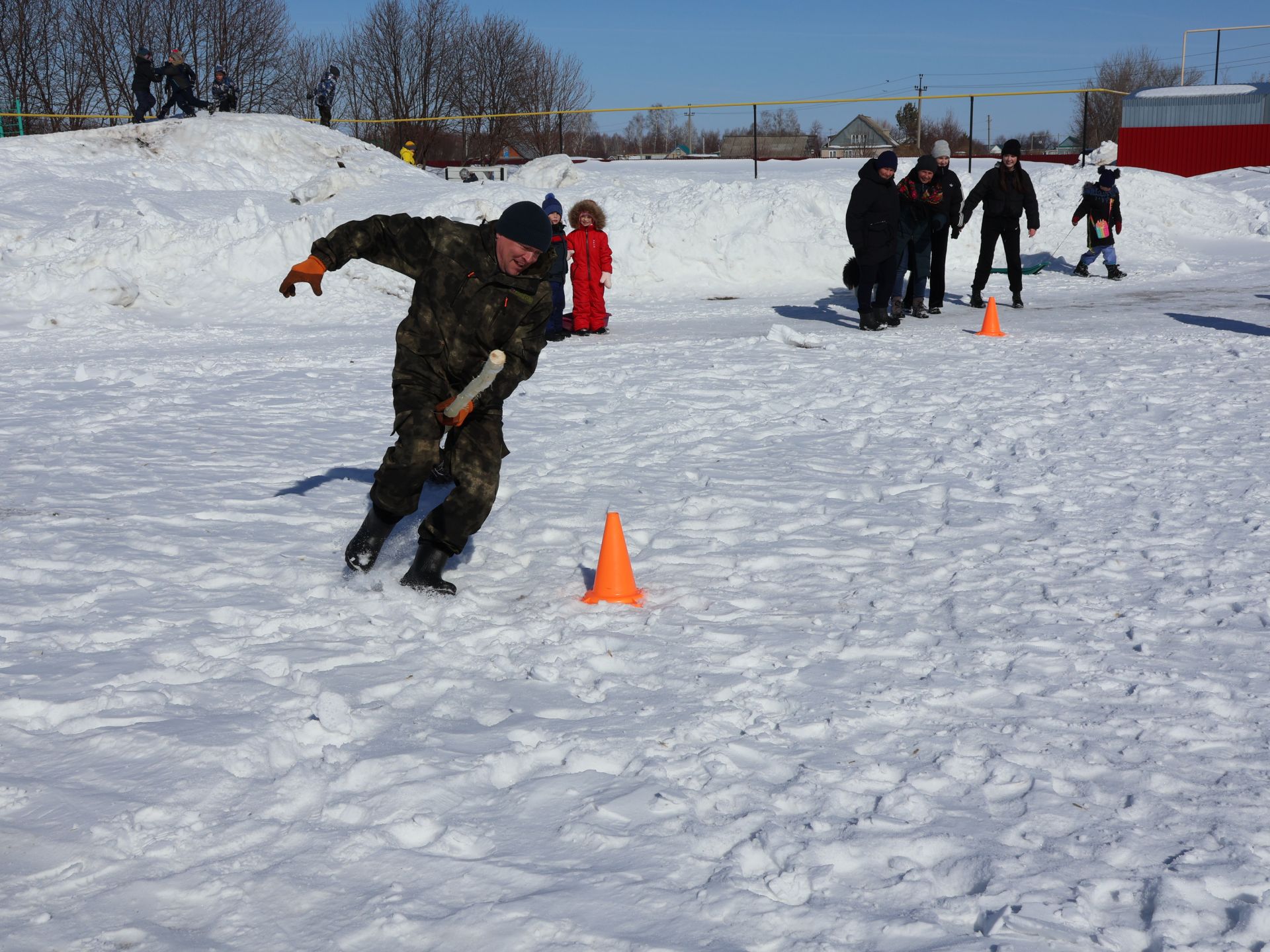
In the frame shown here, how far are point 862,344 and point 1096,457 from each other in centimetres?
470

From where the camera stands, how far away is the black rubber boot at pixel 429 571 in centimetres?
456

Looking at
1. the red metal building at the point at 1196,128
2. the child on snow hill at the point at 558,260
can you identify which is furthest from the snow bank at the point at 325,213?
the red metal building at the point at 1196,128

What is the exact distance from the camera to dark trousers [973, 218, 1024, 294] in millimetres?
12141

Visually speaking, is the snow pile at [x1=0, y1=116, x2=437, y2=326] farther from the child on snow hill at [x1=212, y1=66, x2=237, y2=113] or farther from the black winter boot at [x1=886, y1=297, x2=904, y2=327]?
the black winter boot at [x1=886, y1=297, x2=904, y2=327]

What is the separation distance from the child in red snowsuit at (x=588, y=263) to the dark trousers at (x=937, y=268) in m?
3.67

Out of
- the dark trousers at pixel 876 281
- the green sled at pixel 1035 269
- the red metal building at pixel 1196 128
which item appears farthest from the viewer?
the red metal building at pixel 1196 128

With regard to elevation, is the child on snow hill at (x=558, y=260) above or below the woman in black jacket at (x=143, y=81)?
below

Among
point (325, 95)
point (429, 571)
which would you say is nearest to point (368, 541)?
point (429, 571)

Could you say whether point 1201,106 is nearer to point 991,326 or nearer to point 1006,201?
point 1006,201

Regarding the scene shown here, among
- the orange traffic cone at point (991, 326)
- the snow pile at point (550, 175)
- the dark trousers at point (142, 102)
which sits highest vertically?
Answer: the dark trousers at point (142, 102)

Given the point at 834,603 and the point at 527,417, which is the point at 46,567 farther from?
the point at 527,417

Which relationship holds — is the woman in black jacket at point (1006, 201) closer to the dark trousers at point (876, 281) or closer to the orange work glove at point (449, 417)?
the dark trousers at point (876, 281)

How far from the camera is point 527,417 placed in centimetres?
835

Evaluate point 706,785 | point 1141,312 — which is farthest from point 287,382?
point 1141,312
